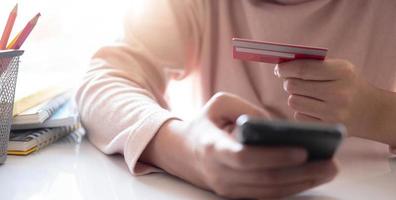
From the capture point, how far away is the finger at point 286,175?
342mm

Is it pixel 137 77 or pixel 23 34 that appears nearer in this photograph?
pixel 23 34

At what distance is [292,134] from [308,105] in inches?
9.2

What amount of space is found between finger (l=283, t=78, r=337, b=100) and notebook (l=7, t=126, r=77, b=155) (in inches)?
12.4

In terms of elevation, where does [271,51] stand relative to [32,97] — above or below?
above

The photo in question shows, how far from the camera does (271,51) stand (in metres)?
0.46

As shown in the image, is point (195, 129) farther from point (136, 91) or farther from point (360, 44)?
point (360, 44)

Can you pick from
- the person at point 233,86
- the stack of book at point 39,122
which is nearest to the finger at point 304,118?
the person at point 233,86

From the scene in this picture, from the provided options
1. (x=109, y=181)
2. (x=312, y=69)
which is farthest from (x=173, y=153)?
(x=312, y=69)

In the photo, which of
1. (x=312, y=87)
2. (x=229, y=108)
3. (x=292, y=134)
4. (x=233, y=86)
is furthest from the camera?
(x=233, y=86)

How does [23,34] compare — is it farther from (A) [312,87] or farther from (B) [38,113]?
(A) [312,87]

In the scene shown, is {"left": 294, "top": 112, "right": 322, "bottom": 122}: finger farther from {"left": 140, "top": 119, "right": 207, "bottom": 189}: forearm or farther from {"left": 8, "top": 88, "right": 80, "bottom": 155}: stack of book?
{"left": 8, "top": 88, "right": 80, "bottom": 155}: stack of book

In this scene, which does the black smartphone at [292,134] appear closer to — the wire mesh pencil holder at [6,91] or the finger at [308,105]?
the finger at [308,105]

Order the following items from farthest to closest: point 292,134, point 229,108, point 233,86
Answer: point 233,86 < point 229,108 < point 292,134

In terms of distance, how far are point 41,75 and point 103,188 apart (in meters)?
0.44
